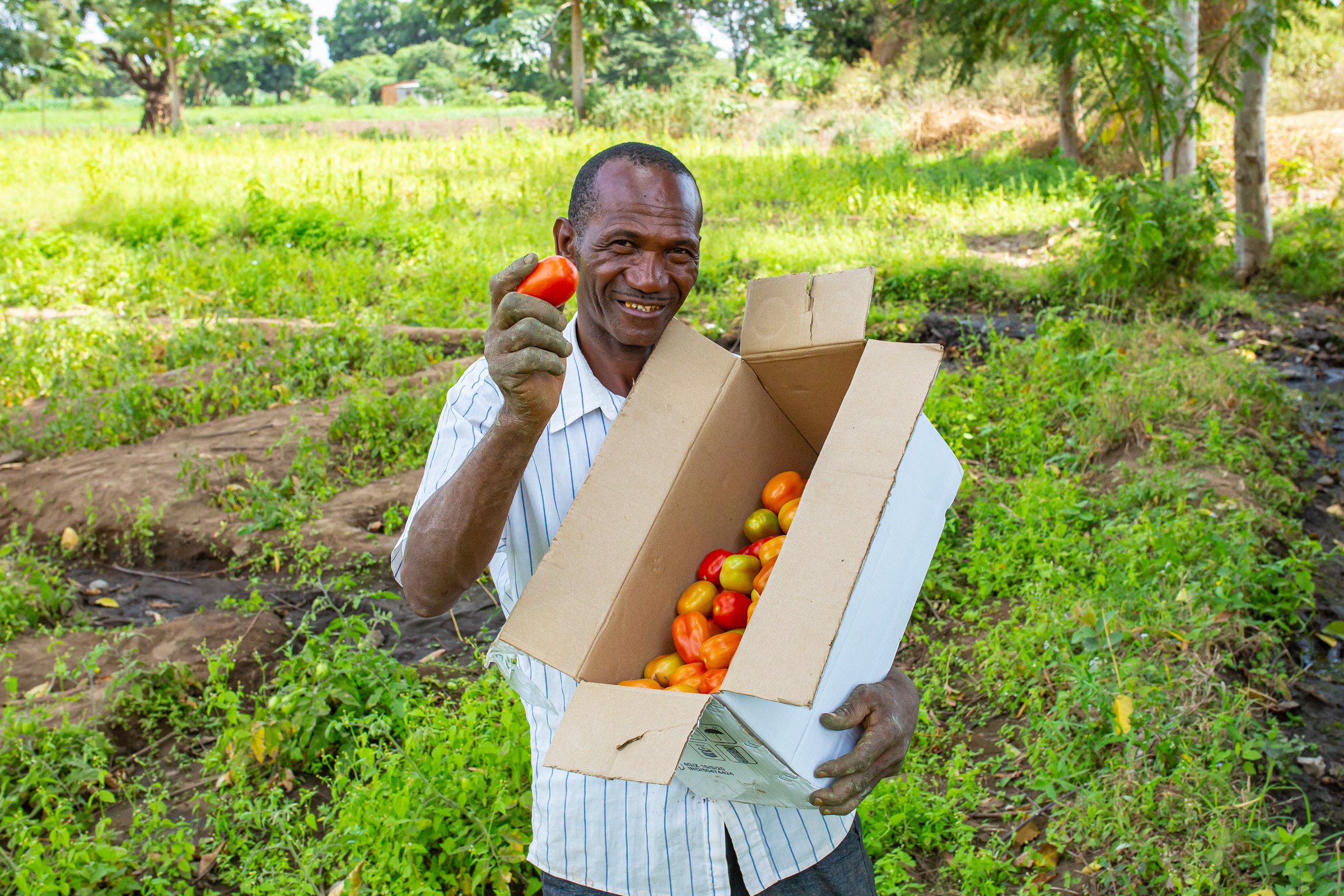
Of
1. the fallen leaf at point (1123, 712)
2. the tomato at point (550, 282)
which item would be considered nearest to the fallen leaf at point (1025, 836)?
the fallen leaf at point (1123, 712)

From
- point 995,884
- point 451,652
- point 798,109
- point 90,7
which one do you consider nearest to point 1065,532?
point 995,884

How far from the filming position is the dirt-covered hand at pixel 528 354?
1.25 m

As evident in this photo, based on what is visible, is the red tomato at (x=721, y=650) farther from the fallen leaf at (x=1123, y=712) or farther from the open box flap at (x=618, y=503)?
the fallen leaf at (x=1123, y=712)

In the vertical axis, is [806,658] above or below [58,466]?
above

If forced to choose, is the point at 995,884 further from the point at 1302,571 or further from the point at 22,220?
the point at 22,220

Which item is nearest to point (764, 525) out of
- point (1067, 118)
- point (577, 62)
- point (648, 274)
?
point (648, 274)

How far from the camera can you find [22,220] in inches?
387

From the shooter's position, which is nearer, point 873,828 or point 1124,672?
point 873,828

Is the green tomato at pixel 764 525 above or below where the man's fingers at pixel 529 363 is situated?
below

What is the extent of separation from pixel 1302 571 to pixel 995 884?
6.66 feet

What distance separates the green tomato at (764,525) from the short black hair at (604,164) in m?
0.61

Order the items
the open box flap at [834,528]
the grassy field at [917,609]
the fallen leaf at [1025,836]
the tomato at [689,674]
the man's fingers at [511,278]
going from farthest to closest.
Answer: the fallen leaf at [1025,836]
the grassy field at [917,609]
the tomato at [689,674]
the man's fingers at [511,278]
the open box flap at [834,528]

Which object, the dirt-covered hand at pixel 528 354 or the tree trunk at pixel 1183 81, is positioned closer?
the dirt-covered hand at pixel 528 354

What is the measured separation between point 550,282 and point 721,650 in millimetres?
625
